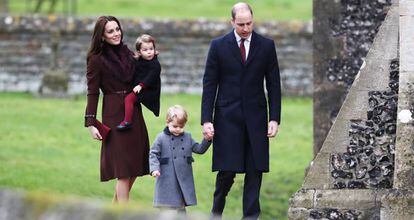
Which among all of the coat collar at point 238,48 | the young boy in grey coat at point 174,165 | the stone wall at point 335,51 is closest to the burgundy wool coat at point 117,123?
the young boy in grey coat at point 174,165

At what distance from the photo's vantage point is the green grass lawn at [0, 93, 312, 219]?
57.1 feet

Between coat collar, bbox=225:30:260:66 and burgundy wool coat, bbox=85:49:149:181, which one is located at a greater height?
coat collar, bbox=225:30:260:66

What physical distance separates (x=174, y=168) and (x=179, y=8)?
30.2 metres

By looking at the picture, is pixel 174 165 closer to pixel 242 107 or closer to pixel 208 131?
pixel 208 131

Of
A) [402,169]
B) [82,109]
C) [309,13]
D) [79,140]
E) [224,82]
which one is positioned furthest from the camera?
[309,13]

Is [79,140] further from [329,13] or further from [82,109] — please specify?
[329,13]

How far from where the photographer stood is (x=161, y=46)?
28172 millimetres

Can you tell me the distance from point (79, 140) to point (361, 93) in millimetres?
9607

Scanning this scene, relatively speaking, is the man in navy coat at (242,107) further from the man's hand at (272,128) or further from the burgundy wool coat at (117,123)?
the burgundy wool coat at (117,123)

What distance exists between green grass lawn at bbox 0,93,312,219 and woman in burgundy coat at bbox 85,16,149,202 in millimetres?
2142

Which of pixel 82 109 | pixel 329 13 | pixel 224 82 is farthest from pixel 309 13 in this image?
pixel 224 82

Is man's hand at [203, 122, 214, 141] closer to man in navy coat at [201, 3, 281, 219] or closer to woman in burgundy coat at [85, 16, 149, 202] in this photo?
man in navy coat at [201, 3, 281, 219]

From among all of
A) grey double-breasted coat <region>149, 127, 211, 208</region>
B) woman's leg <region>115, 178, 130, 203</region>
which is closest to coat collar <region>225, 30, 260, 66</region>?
grey double-breasted coat <region>149, 127, 211, 208</region>

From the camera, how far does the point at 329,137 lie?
12.6m
